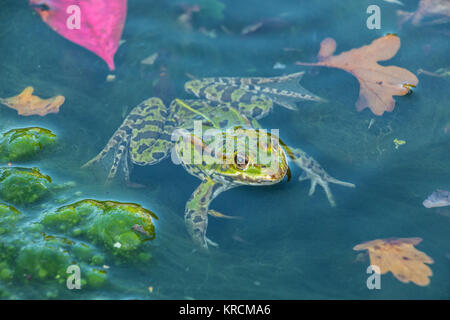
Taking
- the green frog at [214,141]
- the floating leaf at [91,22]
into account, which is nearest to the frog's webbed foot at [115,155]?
the green frog at [214,141]

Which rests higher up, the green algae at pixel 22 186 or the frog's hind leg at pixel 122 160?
the frog's hind leg at pixel 122 160

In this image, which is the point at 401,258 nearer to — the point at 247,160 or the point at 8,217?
the point at 247,160

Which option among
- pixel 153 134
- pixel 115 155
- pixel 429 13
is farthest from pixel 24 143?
pixel 429 13

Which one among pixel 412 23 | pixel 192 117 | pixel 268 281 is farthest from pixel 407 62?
pixel 268 281

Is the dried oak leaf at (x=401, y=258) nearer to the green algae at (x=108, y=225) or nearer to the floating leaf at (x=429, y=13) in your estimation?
the green algae at (x=108, y=225)

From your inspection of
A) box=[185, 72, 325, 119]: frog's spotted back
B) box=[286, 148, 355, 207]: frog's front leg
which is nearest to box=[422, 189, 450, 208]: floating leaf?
box=[286, 148, 355, 207]: frog's front leg

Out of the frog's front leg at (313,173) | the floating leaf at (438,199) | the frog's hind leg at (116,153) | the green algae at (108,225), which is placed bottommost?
the green algae at (108,225)
